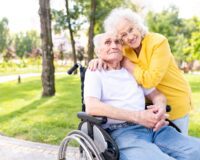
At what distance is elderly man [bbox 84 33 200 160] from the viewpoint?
2766mm

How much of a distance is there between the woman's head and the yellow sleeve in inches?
6.7

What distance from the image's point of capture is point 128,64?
10.2 ft

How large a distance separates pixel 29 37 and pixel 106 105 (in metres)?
42.4

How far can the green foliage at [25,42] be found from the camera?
1674 inches

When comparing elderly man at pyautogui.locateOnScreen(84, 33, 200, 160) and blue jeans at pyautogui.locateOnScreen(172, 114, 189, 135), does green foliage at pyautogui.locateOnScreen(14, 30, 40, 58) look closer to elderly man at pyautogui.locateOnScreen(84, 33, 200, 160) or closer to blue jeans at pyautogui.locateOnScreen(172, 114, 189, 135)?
blue jeans at pyautogui.locateOnScreen(172, 114, 189, 135)

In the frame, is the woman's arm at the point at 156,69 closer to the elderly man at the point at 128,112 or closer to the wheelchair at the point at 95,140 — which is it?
the elderly man at the point at 128,112

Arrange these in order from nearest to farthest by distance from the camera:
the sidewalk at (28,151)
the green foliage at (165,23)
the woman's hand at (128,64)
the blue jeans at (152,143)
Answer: the blue jeans at (152,143) → the woman's hand at (128,64) → the sidewalk at (28,151) → the green foliage at (165,23)

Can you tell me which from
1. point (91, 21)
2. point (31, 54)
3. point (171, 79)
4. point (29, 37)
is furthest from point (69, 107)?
point (29, 37)

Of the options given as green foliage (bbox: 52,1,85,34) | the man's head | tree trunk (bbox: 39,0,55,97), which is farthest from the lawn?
green foliage (bbox: 52,1,85,34)

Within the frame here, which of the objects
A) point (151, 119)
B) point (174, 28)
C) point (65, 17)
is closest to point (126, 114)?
point (151, 119)

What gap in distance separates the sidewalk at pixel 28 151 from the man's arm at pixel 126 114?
174 cm

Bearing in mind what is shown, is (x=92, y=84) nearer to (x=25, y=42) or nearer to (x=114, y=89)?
(x=114, y=89)

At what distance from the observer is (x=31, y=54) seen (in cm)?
4075

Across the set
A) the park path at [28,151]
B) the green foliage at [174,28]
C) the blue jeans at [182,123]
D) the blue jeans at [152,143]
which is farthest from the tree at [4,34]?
the blue jeans at [152,143]
